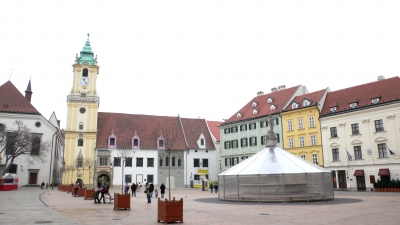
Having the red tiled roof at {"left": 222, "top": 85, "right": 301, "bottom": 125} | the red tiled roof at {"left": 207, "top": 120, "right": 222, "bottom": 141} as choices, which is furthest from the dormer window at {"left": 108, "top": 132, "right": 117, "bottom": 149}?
the red tiled roof at {"left": 222, "top": 85, "right": 301, "bottom": 125}

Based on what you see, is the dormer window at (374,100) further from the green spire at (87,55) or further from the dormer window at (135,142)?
the green spire at (87,55)

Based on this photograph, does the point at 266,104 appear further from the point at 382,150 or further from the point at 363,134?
the point at 382,150

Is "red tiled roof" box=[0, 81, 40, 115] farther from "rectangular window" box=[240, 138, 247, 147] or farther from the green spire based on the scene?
"rectangular window" box=[240, 138, 247, 147]

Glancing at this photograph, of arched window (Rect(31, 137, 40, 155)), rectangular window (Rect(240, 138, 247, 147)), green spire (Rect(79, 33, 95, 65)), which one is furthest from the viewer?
green spire (Rect(79, 33, 95, 65))

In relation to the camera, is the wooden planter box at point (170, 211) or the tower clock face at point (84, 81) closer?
the wooden planter box at point (170, 211)

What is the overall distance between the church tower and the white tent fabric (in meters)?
35.5

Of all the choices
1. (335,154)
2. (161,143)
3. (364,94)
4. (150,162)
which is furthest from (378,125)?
(150,162)

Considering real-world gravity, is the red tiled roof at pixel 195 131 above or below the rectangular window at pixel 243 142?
above

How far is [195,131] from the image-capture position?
70438mm

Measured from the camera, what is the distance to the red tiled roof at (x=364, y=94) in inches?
1641

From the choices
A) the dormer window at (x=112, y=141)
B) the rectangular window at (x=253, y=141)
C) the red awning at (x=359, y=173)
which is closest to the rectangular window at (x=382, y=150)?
the red awning at (x=359, y=173)

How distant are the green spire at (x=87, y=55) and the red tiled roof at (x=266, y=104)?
1099 inches

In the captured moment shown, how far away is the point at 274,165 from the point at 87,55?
4876cm

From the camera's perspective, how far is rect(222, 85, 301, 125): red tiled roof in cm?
5569
